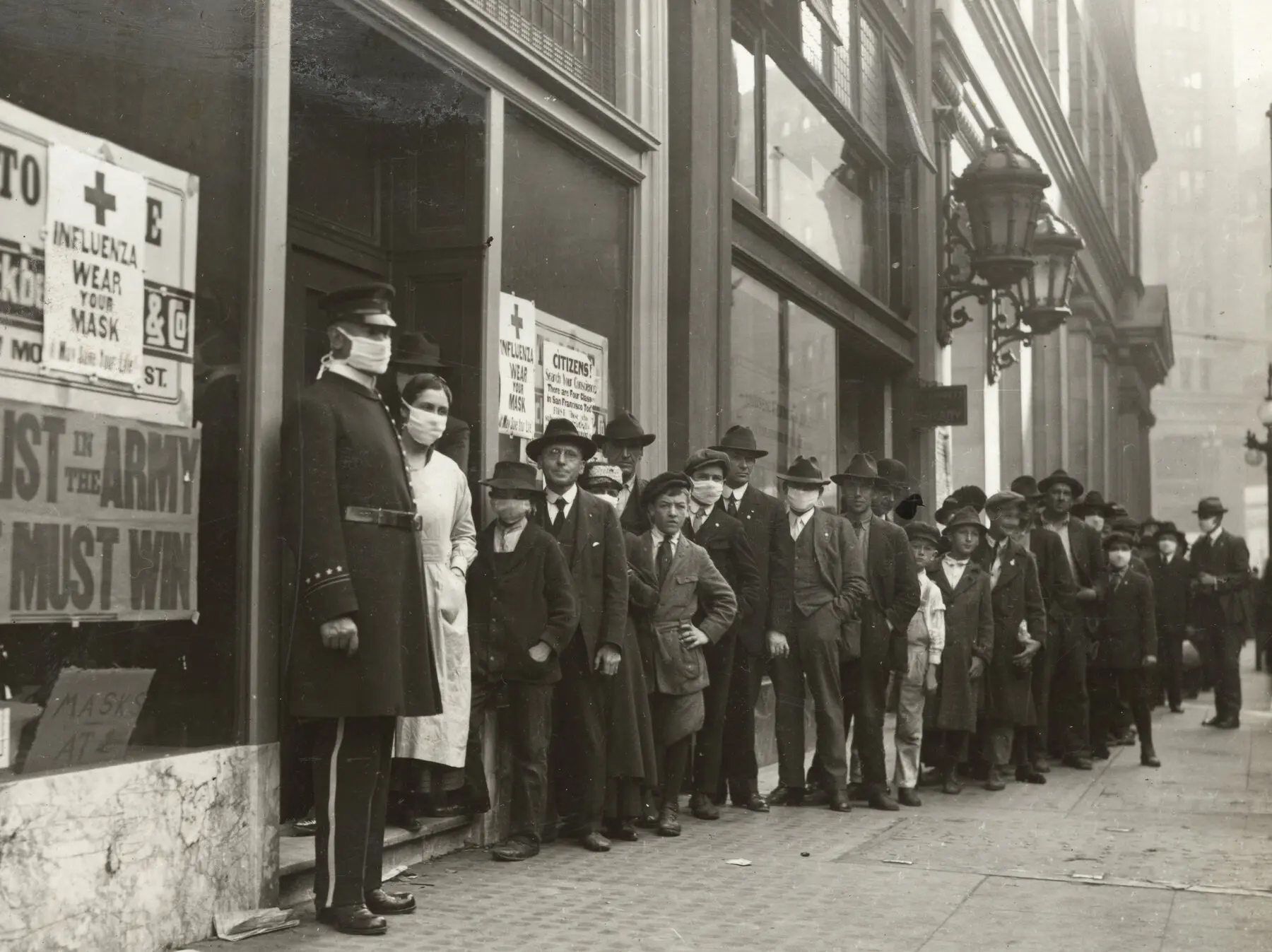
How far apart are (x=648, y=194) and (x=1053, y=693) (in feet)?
15.5

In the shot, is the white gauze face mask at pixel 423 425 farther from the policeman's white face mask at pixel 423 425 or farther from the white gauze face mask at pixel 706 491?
the white gauze face mask at pixel 706 491

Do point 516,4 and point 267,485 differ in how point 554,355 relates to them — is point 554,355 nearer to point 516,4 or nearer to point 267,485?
point 516,4

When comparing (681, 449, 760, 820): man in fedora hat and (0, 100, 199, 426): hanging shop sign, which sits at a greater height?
(0, 100, 199, 426): hanging shop sign

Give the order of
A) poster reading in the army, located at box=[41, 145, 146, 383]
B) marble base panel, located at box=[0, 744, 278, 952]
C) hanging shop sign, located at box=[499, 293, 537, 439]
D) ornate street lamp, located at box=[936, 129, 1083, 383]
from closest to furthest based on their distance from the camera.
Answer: marble base panel, located at box=[0, 744, 278, 952], poster reading in the army, located at box=[41, 145, 146, 383], hanging shop sign, located at box=[499, 293, 537, 439], ornate street lamp, located at box=[936, 129, 1083, 383]

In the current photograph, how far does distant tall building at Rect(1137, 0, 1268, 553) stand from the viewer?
→ 19.1m

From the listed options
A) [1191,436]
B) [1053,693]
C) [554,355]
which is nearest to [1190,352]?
[1191,436]

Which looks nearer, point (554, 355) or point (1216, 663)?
point (554, 355)

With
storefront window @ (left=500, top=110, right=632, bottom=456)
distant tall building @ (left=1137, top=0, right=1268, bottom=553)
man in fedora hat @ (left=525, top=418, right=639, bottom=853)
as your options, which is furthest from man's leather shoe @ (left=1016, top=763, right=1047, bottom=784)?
man in fedora hat @ (left=525, top=418, right=639, bottom=853)

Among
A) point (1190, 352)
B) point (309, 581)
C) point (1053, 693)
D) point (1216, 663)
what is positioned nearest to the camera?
point (309, 581)

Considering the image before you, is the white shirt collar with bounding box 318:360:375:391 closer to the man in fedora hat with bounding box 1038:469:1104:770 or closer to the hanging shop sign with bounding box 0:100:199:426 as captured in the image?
the hanging shop sign with bounding box 0:100:199:426

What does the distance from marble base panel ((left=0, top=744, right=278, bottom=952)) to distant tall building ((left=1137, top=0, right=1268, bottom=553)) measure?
7.55m

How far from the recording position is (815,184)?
13789 millimetres

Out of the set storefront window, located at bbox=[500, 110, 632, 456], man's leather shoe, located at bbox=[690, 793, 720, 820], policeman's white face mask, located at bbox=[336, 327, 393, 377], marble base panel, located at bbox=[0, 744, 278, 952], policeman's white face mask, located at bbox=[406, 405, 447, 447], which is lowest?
man's leather shoe, located at bbox=[690, 793, 720, 820]

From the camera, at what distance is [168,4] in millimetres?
5699
